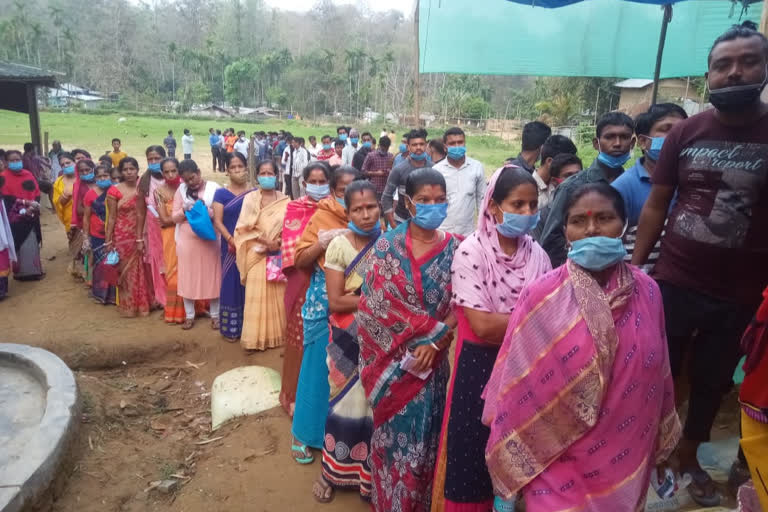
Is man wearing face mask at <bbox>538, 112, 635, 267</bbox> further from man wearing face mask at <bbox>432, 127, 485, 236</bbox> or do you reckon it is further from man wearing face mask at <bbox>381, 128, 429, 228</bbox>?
man wearing face mask at <bbox>381, 128, 429, 228</bbox>

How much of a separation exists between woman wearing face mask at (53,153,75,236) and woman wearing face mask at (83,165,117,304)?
4.61ft

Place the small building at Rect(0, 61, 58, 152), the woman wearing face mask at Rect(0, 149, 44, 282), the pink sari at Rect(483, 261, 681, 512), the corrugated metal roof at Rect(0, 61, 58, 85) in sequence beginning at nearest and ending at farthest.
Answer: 1. the pink sari at Rect(483, 261, 681, 512)
2. the woman wearing face mask at Rect(0, 149, 44, 282)
3. the corrugated metal roof at Rect(0, 61, 58, 85)
4. the small building at Rect(0, 61, 58, 152)

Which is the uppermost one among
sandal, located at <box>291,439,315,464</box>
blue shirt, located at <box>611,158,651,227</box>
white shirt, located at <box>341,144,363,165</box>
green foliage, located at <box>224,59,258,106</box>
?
green foliage, located at <box>224,59,258,106</box>

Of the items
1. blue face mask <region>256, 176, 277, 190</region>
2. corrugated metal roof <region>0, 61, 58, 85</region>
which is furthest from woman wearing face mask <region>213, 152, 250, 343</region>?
corrugated metal roof <region>0, 61, 58, 85</region>

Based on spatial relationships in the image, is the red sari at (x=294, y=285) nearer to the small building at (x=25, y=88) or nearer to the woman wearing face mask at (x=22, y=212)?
the woman wearing face mask at (x=22, y=212)

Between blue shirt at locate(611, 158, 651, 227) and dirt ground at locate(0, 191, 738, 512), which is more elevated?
blue shirt at locate(611, 158, 651, 227)

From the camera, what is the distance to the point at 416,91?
8.80 metres

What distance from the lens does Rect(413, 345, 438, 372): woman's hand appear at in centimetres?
220

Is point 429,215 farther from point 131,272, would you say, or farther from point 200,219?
point 131,272

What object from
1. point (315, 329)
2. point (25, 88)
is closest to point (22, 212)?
point (25, 88)

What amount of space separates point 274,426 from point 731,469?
2.60 metres

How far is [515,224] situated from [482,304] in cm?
32

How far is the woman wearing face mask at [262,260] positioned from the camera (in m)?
4.52

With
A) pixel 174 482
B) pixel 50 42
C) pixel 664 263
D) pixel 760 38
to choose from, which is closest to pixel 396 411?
pixel 664 263
